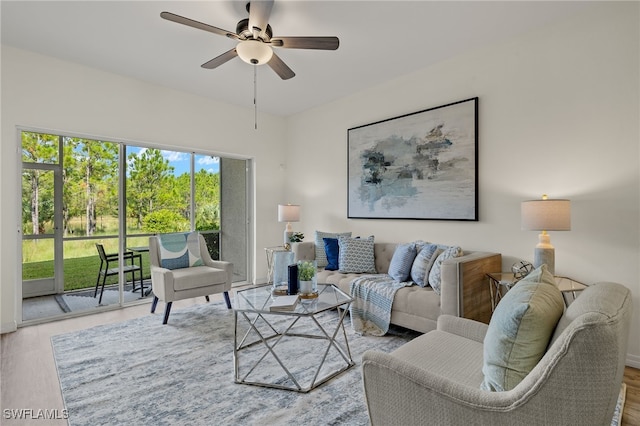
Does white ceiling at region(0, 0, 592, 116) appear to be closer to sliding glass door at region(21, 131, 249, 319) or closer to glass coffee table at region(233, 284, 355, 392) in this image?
sliding glass door at region(21, 131, 249, 319)

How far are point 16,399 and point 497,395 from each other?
276 cm

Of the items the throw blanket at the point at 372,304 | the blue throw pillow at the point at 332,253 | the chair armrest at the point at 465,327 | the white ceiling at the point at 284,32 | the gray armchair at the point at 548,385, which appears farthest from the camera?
the blue throw pillow at the point at 332,253

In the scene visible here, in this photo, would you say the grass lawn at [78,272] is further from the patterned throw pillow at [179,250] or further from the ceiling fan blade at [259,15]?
the ceiling fan blade at [259,15]

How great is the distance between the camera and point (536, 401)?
96 centimetres

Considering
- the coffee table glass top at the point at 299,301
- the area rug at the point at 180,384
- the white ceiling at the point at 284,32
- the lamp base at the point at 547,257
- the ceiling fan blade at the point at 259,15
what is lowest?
the area rug at the point at 180,384

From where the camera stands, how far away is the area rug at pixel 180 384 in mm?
Answer: 1888

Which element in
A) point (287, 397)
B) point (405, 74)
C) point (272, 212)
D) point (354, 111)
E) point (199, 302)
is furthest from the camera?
point (272, 212)

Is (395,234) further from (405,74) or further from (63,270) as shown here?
(63,270)

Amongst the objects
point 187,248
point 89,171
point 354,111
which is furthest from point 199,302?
point 354,111

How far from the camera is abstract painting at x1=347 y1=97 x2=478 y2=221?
3.39 metres

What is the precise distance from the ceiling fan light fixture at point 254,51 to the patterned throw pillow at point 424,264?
2.28 metres

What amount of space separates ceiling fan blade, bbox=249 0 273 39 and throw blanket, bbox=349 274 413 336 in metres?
2.37

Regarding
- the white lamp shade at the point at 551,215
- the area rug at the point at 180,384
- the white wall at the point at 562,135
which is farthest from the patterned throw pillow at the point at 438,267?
the white lamp shade at the point at 551,215

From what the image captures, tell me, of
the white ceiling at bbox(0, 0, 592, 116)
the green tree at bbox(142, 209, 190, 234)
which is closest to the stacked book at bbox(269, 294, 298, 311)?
the white ceiling at bbox(0, 0, 592, 116)
